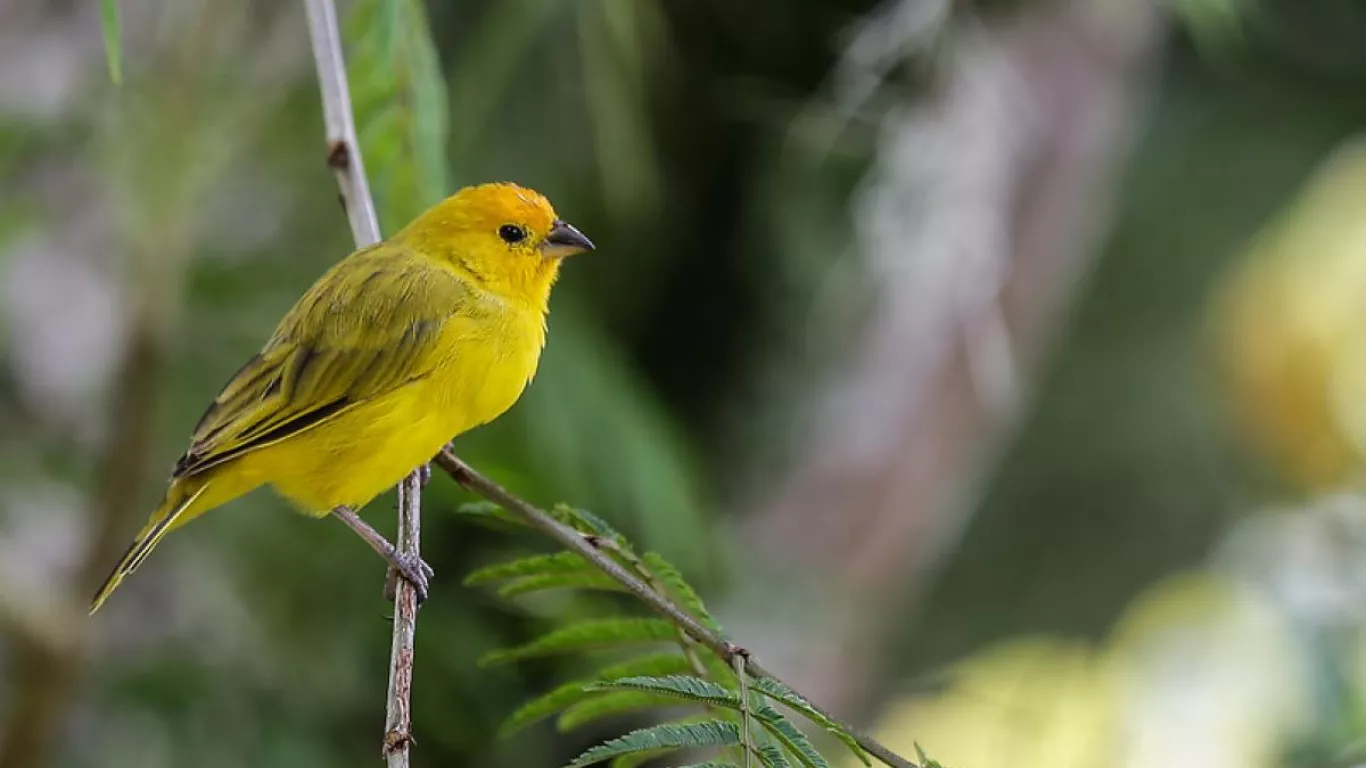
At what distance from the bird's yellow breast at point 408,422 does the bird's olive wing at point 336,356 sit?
0.03 m

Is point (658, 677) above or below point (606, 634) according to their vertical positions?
below

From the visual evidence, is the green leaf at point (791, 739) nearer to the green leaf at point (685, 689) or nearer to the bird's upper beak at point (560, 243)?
the green leaf at point (685, 689)

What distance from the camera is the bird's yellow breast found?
7.32 ft

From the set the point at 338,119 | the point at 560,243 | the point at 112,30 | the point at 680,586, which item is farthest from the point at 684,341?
the point at 112,30

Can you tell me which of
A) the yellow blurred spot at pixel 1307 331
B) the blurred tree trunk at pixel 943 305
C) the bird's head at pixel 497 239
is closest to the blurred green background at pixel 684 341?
the blurred tree trunk at pixel 943 305

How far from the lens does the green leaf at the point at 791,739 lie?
139cm

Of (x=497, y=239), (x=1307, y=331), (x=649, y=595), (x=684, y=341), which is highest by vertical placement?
(x=1307, y=331)

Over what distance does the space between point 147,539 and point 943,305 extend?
8.17ft

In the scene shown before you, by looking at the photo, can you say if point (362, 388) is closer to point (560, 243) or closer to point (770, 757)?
point (560, 243)

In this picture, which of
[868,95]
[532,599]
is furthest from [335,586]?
[868,95]

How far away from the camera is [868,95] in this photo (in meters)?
4.02

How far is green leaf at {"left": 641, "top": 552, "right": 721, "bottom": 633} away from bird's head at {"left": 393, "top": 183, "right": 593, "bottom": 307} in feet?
2.94

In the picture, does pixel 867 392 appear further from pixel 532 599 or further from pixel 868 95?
pixel 532 599

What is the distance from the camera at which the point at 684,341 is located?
4211 millimetres
